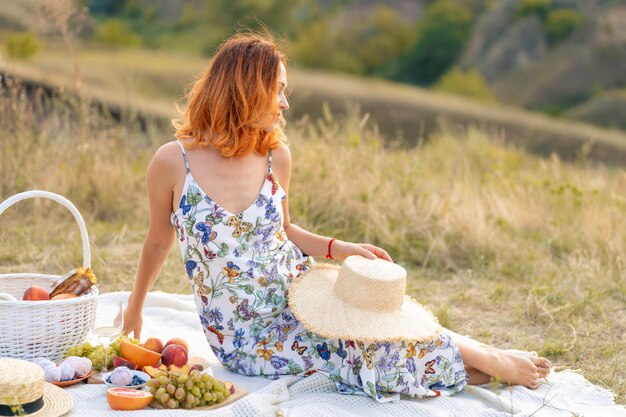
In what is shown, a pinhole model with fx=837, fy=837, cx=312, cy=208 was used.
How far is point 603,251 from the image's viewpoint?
18.9ft

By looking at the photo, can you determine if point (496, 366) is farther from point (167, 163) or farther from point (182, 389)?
point (167, 163)

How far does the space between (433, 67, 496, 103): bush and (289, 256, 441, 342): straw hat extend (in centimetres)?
3616

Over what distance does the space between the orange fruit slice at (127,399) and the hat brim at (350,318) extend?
658mm

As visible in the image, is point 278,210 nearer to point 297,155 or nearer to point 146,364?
point 146,364

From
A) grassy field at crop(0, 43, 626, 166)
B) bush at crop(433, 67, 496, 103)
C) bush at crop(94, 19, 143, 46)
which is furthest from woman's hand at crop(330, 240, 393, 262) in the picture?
bush at crop(94, 19, 143, 46)

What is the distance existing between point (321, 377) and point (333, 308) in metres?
0.32

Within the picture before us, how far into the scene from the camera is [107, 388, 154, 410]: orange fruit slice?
10.0 ft

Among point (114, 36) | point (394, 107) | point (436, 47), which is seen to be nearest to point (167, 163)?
point (394, 107)

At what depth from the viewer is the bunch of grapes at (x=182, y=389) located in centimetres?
309

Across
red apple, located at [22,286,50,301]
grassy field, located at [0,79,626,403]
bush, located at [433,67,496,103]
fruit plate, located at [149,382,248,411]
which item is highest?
red apple, located at [22,286,50,301]

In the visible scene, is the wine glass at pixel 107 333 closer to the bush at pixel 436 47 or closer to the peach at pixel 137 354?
the peach at pixel 137 354

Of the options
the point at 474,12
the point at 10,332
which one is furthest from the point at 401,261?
the point at 474,12

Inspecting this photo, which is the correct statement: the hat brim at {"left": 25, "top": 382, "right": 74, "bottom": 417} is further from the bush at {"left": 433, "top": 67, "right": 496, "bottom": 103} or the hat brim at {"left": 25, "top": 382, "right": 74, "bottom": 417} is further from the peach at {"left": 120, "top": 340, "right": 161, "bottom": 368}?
the bush at {"left": 433, "top": 67, "right": 496, "bottom": 103}

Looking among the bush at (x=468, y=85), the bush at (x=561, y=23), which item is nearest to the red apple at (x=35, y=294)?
the bush at (x=468, y=85)
